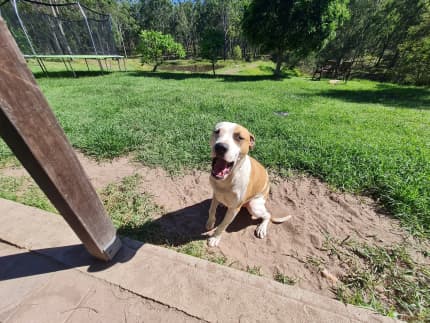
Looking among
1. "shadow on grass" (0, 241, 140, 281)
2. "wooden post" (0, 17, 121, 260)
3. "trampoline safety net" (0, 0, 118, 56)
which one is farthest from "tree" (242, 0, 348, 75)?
"shadow on grass" (0, 241, 140, 281)

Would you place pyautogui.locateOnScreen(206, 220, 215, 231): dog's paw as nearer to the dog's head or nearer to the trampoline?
the dog's head

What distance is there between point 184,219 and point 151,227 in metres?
0.42

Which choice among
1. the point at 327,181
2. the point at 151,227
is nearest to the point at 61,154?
the point at 151,227

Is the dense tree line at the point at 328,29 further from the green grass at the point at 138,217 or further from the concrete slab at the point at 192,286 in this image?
the concrete slab at the point at 192,286

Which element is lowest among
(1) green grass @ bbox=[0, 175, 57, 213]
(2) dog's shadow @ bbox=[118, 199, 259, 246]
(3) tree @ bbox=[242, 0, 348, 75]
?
(2) dog's shadow @ bbox=[118, 199, 259, 246]

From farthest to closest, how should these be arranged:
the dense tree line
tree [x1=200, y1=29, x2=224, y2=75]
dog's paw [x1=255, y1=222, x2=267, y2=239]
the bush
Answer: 1. the bush
2. tree [x1=200, y1=29, x2=224, y2=75]
3. the dense tree line
4. dog's paw [x1=255, y1=222, x2=267, y2=239]

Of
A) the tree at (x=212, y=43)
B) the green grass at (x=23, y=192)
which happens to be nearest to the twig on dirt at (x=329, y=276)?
the green grass at (x=23, y=192)

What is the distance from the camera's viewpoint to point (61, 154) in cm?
118

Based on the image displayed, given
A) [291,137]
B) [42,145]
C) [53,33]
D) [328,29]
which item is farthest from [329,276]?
[53,33]

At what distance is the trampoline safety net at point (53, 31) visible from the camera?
10.4m

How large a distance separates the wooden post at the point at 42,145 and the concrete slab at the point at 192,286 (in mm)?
333

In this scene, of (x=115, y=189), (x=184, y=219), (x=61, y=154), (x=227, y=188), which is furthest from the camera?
(x=115, y=189)

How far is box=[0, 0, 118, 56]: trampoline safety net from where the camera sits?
1043 cm

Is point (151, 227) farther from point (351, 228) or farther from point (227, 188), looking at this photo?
point (351, 228)
